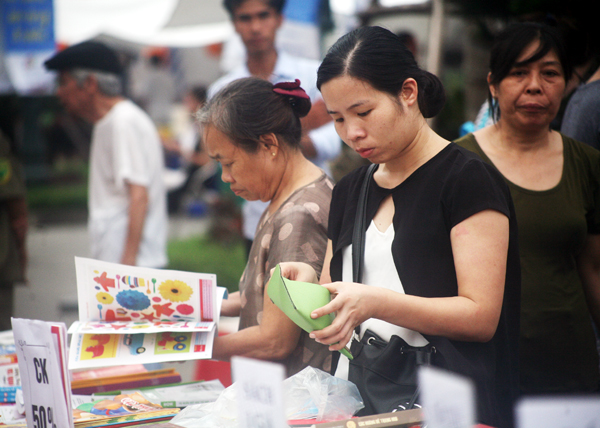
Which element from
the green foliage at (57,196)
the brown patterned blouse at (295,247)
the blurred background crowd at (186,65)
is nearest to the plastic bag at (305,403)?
the brown patterned blouse at (295,247)

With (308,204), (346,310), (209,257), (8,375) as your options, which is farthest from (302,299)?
(209,257)

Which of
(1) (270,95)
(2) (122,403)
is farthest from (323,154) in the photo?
(2) (122,403)

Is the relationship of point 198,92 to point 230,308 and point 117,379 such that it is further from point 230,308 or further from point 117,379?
point 117,379

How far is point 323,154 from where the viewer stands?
2.79 meters

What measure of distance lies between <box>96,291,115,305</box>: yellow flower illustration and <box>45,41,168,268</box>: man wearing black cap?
1841mm

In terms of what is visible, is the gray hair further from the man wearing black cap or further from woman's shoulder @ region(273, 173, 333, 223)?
woman's shoulder @ region(273, 173, 333, 223)

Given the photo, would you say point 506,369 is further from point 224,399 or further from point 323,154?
point 323,154

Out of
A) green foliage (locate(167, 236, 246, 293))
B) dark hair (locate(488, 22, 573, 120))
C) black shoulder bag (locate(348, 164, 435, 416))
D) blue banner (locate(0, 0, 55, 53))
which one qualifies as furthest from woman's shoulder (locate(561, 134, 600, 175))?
green foliage (locate(167, 236, 246, 293))

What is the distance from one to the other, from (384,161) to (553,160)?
2.61 ft

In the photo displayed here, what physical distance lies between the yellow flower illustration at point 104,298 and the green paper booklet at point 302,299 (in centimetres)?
59

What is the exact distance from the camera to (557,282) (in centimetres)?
184

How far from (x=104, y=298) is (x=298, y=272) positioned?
0.54 meters

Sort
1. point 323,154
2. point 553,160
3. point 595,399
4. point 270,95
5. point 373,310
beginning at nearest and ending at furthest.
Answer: point 595,399 < point 373,310 < point 270,95 < point 553,160 < point 323,154

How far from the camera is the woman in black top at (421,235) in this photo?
3.93 feet
